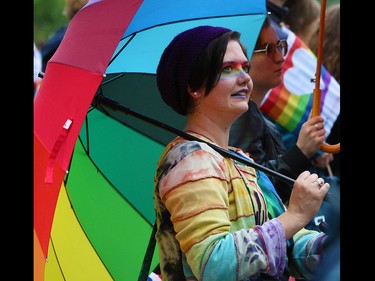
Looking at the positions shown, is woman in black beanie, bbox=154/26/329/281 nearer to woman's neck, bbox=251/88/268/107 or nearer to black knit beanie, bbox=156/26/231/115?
black knit beanie, bbox=156/26/231/115

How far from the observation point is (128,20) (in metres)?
3.22

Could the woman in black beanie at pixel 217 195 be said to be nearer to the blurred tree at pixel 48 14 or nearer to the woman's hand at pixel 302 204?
the woman's hand at pixel 302 204

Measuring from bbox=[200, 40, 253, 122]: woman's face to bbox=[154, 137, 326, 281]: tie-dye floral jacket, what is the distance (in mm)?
165

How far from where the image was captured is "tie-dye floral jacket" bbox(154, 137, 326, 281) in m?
3.00

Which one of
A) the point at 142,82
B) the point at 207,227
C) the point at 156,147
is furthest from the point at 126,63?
the point at 207,227

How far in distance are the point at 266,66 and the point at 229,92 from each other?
5.12 ft

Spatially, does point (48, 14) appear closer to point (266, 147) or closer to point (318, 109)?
point (266, 147)

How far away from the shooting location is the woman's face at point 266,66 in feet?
15.9

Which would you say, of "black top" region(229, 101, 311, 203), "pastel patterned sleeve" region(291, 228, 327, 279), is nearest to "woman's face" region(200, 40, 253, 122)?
"pastel patterned sleeve" region(291, 228, 327, 279)

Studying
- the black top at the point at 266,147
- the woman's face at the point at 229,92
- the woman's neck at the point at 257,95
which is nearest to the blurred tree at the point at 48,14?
the woman's neck at the point at 257,95

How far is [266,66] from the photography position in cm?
491

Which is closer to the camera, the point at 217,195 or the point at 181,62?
the point at 217,195

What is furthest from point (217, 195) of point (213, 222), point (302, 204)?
point (302, 204)
